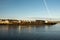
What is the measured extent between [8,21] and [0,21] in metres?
2.18

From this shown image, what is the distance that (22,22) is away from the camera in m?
39.2

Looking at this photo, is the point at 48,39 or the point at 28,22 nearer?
the point at 48,39

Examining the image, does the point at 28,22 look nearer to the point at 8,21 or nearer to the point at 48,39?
the point at 8,21

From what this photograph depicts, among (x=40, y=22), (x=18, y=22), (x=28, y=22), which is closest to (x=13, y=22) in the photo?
(x=18, y=22)

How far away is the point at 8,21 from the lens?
39.9 metres

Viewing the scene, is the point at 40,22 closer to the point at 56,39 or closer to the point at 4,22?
the point at 4,22

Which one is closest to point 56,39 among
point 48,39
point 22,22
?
point 48,39

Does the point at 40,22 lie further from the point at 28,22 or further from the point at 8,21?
the point at 8,21

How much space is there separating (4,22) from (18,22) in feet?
12.5

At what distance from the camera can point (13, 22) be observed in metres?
40.5

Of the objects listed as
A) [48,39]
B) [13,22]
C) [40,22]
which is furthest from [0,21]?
[48,39]

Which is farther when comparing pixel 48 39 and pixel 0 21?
pixel 0 21

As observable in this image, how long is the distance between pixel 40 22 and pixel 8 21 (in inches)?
346

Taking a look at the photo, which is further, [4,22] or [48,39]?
[4,22]
